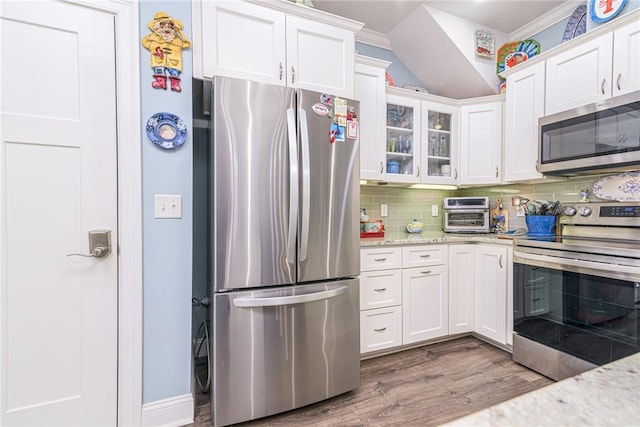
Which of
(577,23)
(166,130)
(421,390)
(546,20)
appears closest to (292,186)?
(166,130)

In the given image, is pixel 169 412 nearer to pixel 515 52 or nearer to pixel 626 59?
pixel 626 59

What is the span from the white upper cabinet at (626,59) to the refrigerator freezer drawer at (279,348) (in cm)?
218

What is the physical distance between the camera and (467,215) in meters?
3.02

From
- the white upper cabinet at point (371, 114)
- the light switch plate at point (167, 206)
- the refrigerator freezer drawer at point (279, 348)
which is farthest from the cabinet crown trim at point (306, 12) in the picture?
the refrigerator freezer drawer at point (279, 348)

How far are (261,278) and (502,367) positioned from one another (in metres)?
1.91

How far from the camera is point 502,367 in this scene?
85.7 inches

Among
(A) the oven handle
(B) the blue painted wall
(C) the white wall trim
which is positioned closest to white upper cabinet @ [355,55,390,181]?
(A) the oven handle

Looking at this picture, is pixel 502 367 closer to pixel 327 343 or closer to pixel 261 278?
pixel 327 343

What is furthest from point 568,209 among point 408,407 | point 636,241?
point 408,407

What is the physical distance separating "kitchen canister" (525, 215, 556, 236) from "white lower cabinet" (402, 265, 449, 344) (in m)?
0.77

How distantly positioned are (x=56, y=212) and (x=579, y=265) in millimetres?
2906

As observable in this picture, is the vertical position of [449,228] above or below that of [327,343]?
above

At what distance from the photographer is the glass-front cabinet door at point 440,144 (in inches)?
113

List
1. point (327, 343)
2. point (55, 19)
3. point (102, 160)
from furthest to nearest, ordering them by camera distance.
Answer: point (327, 343), point (102, 160), point (55, 19)
